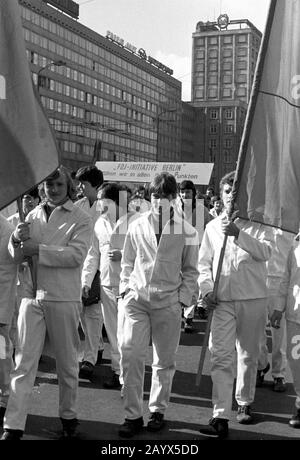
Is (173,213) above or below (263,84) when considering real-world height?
below

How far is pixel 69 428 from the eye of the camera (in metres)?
5.39

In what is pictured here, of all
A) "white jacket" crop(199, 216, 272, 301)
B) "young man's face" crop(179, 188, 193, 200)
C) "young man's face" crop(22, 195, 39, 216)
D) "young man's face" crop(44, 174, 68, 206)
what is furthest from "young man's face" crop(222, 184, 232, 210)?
"young man's face" crop(179, 188, 193, 200)

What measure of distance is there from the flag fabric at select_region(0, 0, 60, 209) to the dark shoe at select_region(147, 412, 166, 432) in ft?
6.97

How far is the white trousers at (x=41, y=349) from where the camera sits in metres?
5.10

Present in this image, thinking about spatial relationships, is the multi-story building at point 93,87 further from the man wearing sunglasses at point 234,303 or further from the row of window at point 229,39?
the man wearing sunglasses at point 234,303

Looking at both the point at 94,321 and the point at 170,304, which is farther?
the point at 94,321

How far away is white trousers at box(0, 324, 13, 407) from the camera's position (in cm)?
573

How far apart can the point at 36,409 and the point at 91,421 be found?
1.84 feet

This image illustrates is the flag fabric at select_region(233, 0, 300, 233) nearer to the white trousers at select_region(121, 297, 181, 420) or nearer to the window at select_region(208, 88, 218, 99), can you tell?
the white trousers at select_region(121, 297, 181, 420)

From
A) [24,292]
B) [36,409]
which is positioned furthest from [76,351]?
[36,409]

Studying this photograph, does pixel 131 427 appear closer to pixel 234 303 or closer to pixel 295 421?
pixel 234 303

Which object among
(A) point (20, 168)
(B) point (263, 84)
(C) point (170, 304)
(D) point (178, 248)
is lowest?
(C) point (170, 304)

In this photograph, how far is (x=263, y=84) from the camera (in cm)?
562

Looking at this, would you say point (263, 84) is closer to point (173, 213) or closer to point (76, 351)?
point (173, 213)
